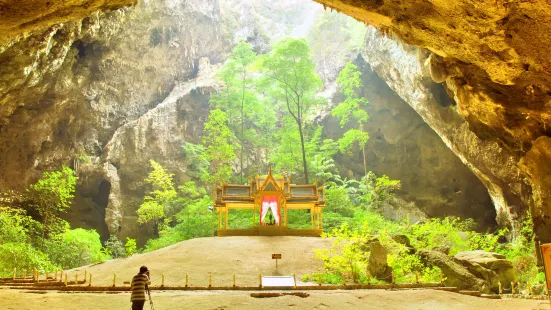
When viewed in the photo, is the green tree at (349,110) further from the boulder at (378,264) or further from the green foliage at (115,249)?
the green foliage at (115,249)

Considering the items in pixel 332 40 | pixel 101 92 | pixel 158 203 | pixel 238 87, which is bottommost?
pixel 158 203

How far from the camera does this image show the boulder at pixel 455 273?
12216 millimetres

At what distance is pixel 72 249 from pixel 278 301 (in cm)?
1574

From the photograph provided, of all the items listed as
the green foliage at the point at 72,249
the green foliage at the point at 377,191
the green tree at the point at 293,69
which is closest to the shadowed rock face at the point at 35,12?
the green foliage at the point at 72,249

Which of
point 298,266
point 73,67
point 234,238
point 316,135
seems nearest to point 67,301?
point 298,266

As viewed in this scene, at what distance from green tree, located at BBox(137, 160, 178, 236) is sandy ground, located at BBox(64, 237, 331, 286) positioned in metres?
7.53

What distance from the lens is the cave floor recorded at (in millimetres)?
8641

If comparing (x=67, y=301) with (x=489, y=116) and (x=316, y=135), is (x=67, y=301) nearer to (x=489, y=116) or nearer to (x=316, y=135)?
(x=489, y=116)

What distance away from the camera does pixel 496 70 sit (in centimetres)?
1045

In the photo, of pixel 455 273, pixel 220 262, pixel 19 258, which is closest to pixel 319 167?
pixel 220 262

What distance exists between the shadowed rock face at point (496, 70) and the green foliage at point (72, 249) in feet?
60.0

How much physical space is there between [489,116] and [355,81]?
16.4m

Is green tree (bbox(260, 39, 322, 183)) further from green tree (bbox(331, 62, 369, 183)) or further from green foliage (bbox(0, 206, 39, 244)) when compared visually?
green foliage (bbox(0, 206, 39, 244))

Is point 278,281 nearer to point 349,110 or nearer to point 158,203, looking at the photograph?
point 158,203
